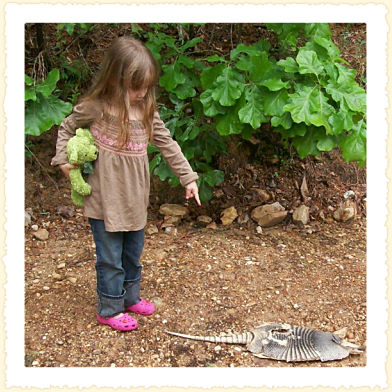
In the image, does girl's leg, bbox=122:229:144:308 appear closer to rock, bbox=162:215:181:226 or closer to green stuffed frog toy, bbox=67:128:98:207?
green stuffed frog toy, bbox=67:128:98:207

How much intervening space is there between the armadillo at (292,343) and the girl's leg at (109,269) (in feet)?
1.10

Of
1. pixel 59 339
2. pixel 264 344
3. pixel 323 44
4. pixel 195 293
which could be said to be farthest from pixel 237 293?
pixel 323 44

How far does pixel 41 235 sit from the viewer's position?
3352mm

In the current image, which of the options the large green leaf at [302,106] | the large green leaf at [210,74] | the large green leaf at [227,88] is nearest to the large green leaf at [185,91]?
the large green leaf at [210,74]

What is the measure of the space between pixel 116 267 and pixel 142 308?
1.27 feet

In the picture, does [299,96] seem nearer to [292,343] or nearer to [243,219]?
[243,219]

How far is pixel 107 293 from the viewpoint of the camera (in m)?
2.45

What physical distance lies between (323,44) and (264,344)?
1.71 metres

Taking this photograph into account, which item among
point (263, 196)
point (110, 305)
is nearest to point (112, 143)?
point (110, 305)

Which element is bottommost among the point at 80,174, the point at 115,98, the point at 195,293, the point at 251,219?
the point at 195,293

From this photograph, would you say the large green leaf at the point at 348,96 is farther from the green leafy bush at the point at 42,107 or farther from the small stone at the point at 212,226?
the green leafy bush at the point at 42,107

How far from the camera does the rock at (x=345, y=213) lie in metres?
3.64

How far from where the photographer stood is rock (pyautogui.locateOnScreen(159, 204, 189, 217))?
362 centimetres
